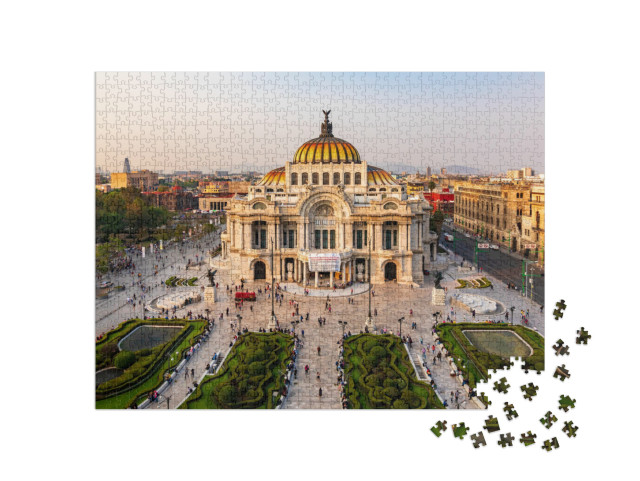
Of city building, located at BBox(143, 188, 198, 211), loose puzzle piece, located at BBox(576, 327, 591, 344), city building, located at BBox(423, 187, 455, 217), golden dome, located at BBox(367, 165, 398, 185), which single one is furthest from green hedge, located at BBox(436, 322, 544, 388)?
city building, located at BBox(143, 188, 198, 211)

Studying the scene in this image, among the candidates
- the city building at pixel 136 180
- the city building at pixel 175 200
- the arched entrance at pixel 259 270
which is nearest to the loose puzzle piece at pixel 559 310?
the arched entrance at pixel 259 270

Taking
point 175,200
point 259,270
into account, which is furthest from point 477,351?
point 175,200

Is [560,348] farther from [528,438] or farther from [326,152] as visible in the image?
[326,152]

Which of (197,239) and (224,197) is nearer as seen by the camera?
(197,239)

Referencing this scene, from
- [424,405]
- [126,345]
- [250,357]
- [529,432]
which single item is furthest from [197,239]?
[529,432]

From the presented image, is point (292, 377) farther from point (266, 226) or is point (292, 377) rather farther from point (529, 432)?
point (266, 226)

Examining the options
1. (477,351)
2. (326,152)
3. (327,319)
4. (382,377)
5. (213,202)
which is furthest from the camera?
(213,202)
